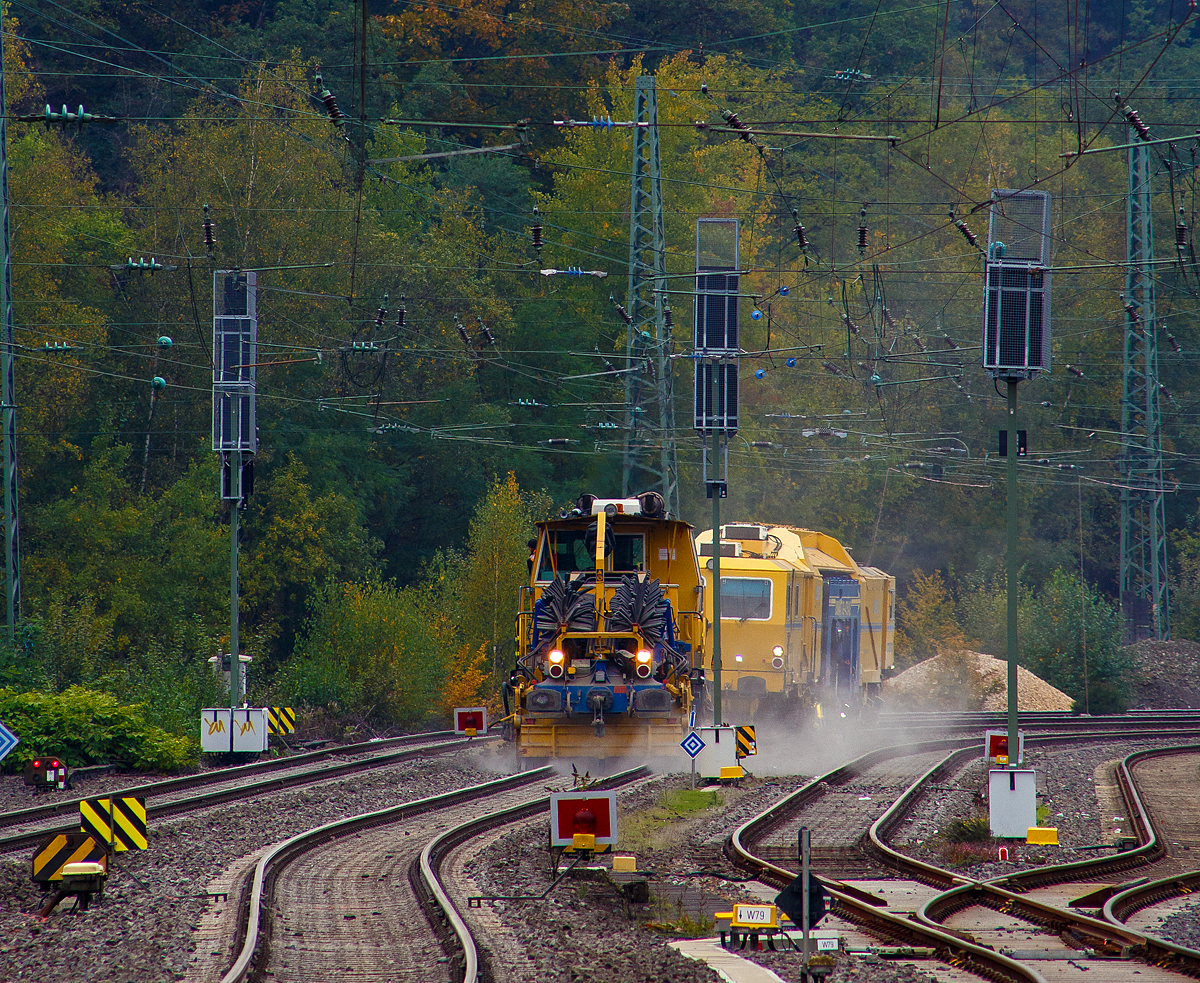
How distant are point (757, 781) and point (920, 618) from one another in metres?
32.5

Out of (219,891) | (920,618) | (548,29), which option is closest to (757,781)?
(219,891)

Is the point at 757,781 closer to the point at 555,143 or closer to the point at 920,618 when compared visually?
the point at 920,618

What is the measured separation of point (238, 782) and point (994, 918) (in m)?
13.4

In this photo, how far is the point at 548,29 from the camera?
59156 mm

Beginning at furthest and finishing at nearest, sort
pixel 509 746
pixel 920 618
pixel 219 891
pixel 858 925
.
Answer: pixel 920 618, pixel 509 746, pixel 219 891, pixel 858 925

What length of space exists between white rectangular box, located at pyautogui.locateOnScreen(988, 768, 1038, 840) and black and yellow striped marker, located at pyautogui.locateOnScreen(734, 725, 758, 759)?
582 cm

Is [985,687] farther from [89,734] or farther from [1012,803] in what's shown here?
[89,734]

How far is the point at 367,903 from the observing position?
13.2 meters

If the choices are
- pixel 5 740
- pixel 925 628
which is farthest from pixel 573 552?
pixel 925 628

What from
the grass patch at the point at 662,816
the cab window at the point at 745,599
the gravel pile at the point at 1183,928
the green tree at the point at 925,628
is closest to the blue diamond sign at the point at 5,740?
the grass patch at the point at 662,816

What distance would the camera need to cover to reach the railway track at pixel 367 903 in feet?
34.7

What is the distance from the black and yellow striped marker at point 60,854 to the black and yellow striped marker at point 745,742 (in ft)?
39.1

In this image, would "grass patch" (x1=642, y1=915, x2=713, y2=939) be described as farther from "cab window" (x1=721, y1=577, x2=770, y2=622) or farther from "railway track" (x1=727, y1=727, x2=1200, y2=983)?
"cab window" (x1=721, y1=577, x2=770, y2=622)

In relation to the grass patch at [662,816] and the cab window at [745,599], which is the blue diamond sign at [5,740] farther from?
the cab window at [745,599]
